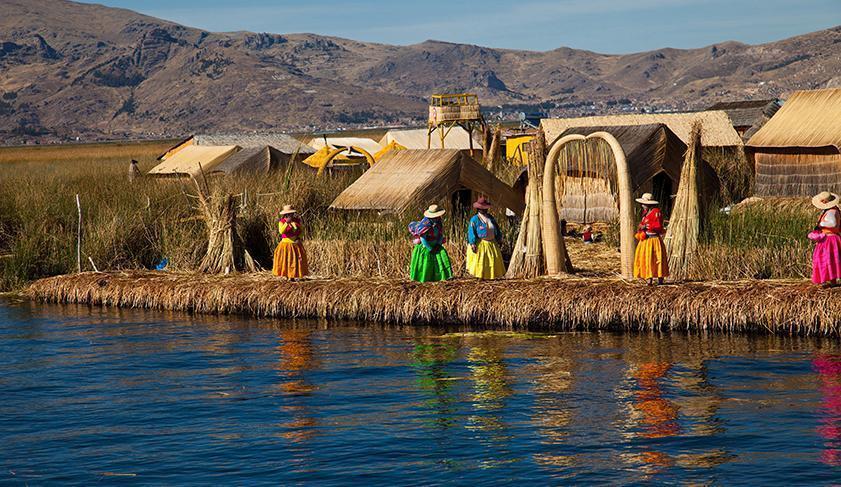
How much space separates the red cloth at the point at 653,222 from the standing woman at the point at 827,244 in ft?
5.53

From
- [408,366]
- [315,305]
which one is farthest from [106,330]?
[408,366]

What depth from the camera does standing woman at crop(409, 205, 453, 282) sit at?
15.1 metres

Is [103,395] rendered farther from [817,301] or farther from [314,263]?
[817,301]

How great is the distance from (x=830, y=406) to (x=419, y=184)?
9966mm

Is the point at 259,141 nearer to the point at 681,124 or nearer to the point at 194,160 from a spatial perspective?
the point at 194,160

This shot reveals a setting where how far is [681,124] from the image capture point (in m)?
27.3

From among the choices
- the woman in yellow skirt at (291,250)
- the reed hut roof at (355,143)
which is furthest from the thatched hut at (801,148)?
the reed hut roof at (355,143)

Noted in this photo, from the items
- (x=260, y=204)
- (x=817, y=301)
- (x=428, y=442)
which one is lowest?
(x=428, y=442)

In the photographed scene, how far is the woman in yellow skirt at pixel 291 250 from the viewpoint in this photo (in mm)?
15883

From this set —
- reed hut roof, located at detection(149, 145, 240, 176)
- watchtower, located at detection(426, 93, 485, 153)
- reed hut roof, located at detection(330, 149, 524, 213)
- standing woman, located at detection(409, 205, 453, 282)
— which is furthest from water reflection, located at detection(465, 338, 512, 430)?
watchtower, located at detection(426, 93, 485, 153)

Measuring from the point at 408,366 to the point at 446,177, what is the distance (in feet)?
23.8

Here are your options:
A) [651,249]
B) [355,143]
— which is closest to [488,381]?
[651,249]

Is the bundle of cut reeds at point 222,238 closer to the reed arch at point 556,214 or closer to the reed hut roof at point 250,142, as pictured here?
the reed arch at point 556,214

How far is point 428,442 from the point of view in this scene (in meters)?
10.0
